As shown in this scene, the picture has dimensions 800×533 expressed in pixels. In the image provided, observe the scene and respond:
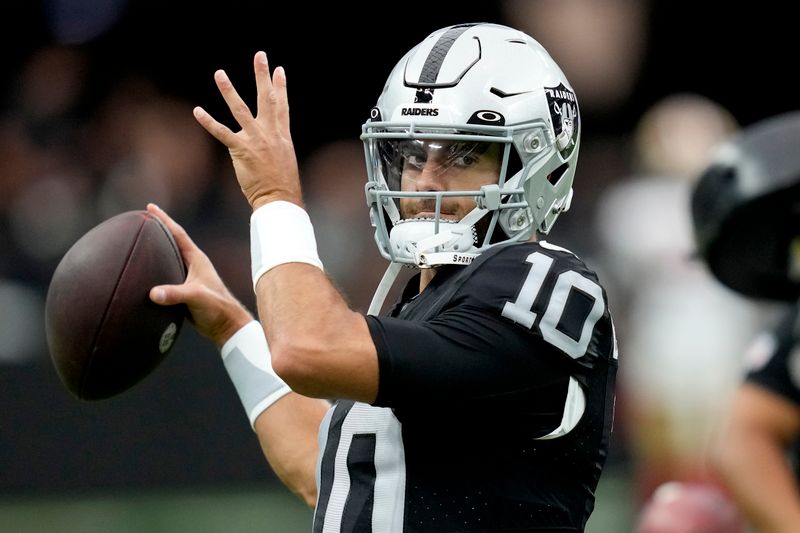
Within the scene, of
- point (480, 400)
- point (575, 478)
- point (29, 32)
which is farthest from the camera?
point (29, 32)

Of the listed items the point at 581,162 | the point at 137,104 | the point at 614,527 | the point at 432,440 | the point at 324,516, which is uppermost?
the point at 432,440

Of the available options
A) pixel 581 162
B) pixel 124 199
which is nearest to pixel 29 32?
pixel 124 199

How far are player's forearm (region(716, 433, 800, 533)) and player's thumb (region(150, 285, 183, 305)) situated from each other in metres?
1.31

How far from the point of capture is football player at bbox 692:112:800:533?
9.21 ft

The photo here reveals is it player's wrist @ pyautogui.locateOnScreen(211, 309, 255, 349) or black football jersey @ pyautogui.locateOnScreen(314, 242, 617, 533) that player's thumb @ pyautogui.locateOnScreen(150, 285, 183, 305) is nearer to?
player's wrist @ pyautogui.locateOnScreen(211, 309, 255, 349)

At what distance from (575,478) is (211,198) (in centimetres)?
494

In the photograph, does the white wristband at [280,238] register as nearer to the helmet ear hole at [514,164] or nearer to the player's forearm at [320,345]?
the player's forearm at [320,345]

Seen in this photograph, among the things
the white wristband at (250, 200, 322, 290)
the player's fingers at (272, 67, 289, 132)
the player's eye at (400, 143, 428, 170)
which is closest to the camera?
the white wristband at (250, 200, 322, 290)

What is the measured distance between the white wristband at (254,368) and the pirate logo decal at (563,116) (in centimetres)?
85

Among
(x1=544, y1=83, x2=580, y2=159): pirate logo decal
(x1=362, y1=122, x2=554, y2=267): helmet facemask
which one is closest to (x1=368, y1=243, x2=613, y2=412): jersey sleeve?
(x1=362, y1=122, x2=554, y2=267): helmet facemask

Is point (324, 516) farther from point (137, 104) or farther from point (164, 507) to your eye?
point (137, 104)

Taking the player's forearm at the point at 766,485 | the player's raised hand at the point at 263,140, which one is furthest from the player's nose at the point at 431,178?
the player's forearm at the point at 766,485

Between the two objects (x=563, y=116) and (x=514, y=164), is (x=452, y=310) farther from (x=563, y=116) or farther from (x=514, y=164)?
(x=563, y=116)

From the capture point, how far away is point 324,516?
2.63 m
